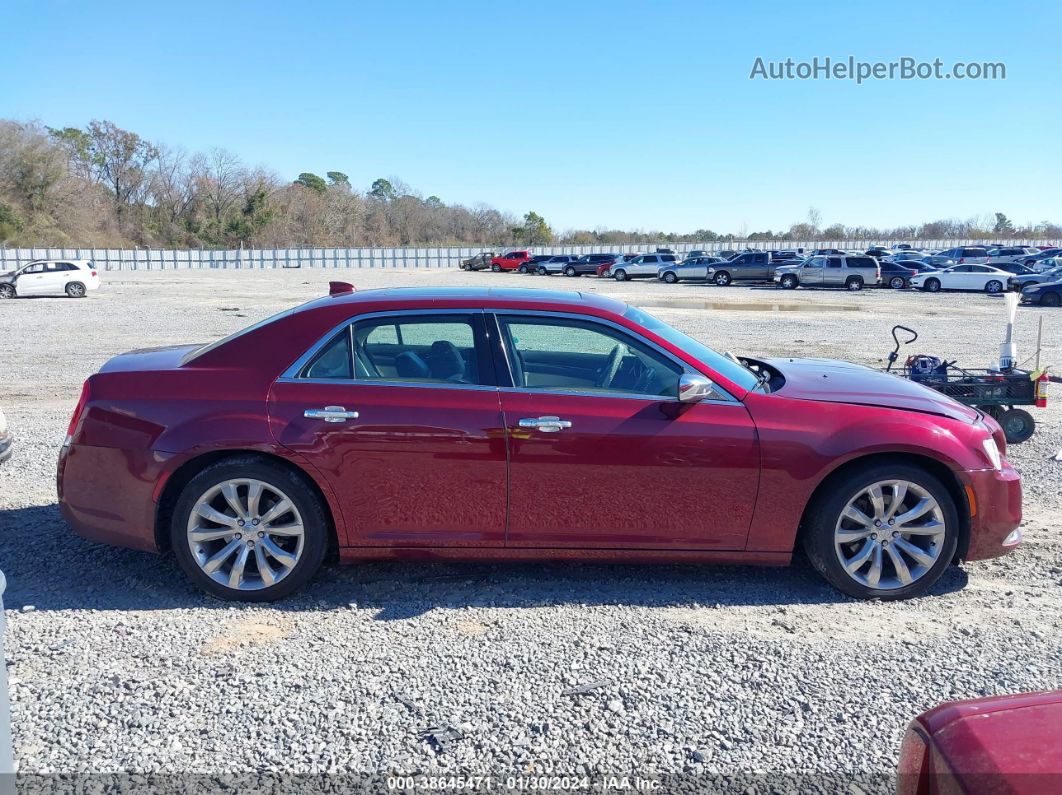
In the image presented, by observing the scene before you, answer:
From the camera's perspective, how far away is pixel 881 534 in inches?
174

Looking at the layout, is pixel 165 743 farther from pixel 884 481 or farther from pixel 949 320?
pixel 949 320

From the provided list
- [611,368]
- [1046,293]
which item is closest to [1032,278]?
[1046,293]

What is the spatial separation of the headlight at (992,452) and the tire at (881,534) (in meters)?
0.32

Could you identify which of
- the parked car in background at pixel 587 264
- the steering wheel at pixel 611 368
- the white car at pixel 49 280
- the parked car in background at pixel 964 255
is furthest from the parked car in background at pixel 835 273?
the steering wheel at pixel 611 368

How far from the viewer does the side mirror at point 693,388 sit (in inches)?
169

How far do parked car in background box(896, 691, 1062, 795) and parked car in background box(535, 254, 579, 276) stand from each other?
55.5 m

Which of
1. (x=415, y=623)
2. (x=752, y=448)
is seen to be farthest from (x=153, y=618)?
(x=752, y=448)

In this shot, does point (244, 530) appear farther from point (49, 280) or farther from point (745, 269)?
point (745, 269)

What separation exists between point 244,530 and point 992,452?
399 cm

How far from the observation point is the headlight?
177 inches

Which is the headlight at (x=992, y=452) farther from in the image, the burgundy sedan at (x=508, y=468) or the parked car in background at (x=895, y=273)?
the parked car in background at (x=895, y=273)

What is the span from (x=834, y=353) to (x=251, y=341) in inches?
492

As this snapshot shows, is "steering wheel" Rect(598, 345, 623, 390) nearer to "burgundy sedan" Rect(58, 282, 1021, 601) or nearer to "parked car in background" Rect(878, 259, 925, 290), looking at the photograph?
"burgundy sedan" Rect(58, 282, 1021, 601)

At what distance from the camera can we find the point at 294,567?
442 centimetres
